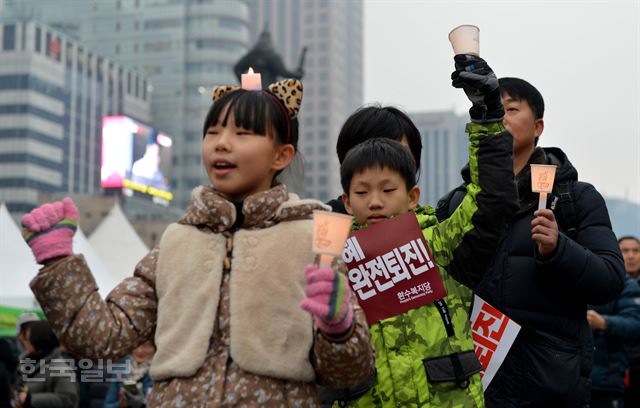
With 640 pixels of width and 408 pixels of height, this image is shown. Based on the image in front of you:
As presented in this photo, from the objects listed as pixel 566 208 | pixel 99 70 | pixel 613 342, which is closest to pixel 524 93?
pixel 566 208

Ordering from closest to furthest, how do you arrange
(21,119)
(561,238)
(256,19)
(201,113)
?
(561,238) < (21,119) < (201,113) < (256,19)

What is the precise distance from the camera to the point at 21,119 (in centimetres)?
8062

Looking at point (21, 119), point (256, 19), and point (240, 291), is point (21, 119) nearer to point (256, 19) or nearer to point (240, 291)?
point (256, 19)

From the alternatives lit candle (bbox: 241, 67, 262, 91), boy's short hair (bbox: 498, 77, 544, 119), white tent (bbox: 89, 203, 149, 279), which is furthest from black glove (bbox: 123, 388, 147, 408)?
white tent (bbox: 89, 203, 149, 279)

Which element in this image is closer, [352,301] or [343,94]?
[352,301]

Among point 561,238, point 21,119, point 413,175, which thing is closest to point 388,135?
point 413,175

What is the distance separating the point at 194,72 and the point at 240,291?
97.3 m

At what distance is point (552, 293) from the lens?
132 inches

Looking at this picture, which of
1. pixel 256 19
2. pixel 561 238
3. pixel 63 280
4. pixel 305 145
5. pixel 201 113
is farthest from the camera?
pixel 256 19

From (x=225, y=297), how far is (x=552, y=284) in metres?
1.45

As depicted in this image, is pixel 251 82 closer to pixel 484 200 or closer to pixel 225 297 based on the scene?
pixel 225 297

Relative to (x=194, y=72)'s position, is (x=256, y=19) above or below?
above

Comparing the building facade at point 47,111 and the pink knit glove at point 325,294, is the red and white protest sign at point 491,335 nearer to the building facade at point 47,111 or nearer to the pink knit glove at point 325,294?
the pink knit glove at point 325,294

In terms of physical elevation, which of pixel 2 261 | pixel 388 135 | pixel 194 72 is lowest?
pixel 2 261
